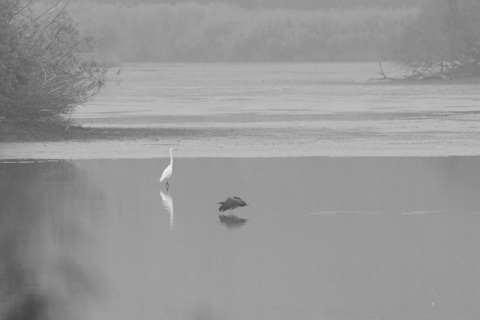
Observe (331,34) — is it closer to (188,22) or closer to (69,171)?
(188,22)

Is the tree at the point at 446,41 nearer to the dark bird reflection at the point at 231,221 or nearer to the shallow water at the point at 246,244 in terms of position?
the shallow water at the point at 246,244

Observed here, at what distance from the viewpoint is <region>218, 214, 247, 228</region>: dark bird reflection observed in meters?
13.5

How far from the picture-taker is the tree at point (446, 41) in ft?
193

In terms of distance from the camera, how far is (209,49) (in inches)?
4606

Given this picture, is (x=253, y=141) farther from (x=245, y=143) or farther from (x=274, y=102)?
(x=274, y=102)

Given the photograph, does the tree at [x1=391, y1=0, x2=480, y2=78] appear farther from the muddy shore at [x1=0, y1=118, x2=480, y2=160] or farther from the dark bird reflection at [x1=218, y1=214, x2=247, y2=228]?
the dark bird reflection at [x1=218, y1=214, x2=247, y2=228]

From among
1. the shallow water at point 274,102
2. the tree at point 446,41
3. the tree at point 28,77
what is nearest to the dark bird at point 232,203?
the tree at point 28,77

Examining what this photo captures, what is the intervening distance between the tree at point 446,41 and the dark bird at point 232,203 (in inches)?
1783

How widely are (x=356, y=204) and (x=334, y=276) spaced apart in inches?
174

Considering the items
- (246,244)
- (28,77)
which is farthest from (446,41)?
(246,244)

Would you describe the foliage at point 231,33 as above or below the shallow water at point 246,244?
above

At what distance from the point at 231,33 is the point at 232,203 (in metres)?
104

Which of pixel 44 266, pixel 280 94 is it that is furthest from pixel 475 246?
pixel 280 94

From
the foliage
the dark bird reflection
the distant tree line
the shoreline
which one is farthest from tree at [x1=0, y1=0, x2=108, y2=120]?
the distant tree line
